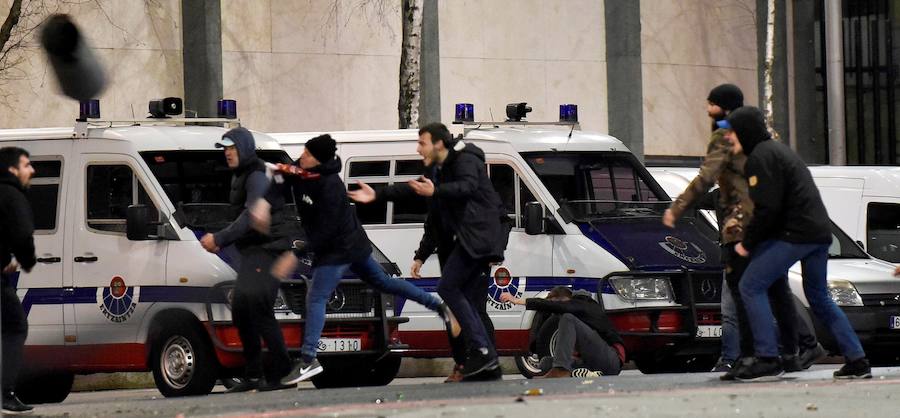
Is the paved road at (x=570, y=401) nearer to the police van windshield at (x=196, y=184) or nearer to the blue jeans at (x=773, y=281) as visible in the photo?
the blue jeans at (x=773, y=281)

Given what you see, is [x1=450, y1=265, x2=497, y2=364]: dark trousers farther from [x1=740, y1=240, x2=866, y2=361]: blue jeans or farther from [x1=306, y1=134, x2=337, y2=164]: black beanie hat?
[x1=740, y1=240, x2=866, y2=361]: blue jeans

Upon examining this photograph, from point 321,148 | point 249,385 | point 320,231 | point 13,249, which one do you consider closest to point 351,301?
point 249,385

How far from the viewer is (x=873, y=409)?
9469 mm

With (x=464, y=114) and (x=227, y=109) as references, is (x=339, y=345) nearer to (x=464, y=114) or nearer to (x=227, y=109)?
(x=227, y=109)

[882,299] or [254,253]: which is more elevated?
[254,253]

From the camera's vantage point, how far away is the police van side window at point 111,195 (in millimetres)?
13750

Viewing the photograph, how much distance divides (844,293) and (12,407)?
7553 millimetres

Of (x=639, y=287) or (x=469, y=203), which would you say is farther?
(x=639, y=287)

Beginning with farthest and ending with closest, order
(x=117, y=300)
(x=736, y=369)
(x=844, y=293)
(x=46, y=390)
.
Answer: (x=844, y=293) < (x=46, y=390) < (x=117, y=300) < (x=736, y=369)

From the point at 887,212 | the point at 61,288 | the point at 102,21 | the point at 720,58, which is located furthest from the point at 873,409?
the point at 720,58

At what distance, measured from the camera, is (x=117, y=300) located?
13570 millimetres

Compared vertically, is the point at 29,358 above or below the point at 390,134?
below

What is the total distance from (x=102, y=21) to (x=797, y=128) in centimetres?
1439

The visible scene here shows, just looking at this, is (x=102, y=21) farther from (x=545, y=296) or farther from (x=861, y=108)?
(x=861, y=108)
